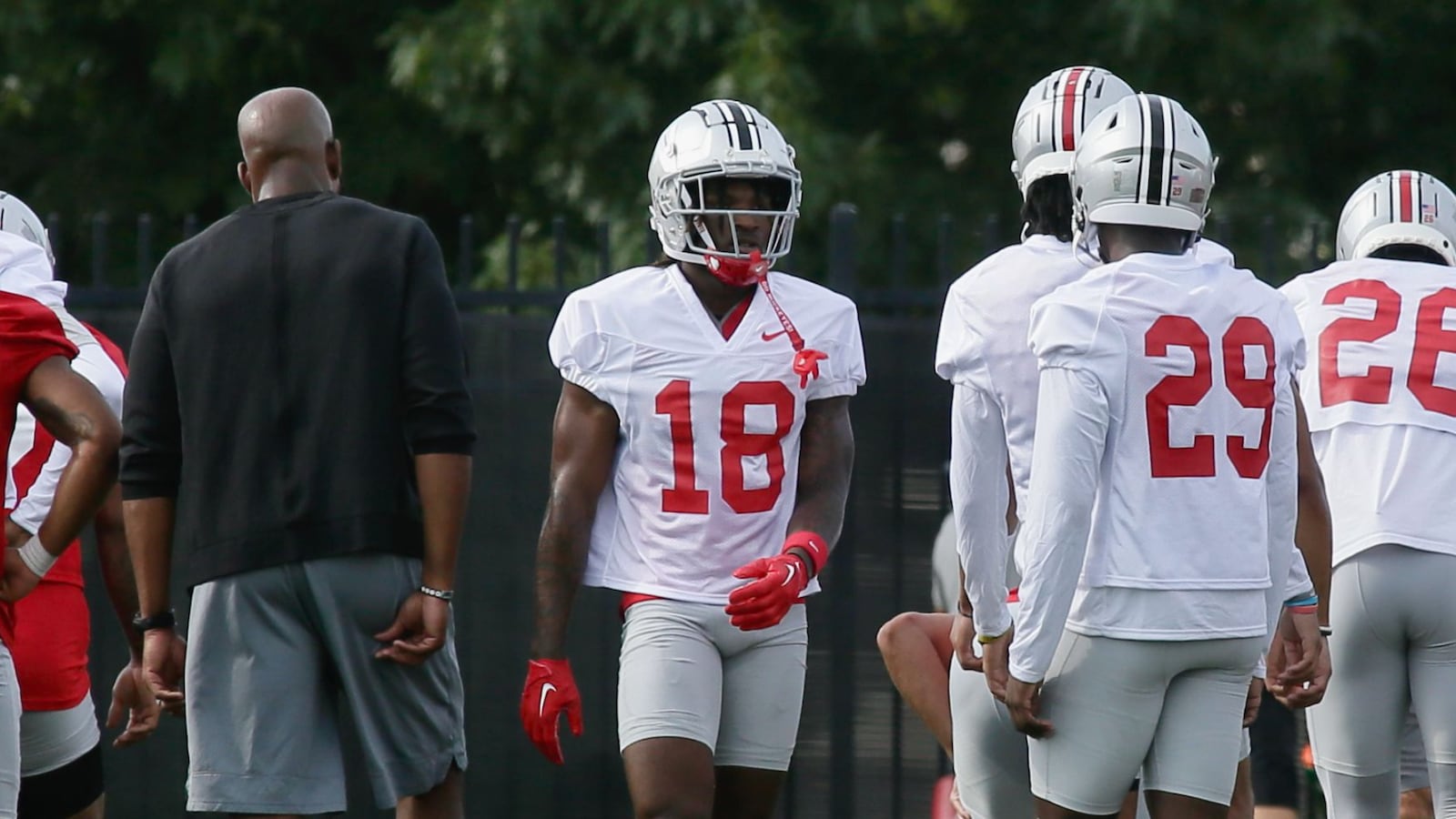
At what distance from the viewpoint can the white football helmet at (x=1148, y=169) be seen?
3.87 meters

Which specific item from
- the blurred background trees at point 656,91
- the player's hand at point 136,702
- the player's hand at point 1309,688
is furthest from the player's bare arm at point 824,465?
the blurred background trees at point 656,91

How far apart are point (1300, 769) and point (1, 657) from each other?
4213 millimetres

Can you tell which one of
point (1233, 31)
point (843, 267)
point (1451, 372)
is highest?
point (1233, 31)

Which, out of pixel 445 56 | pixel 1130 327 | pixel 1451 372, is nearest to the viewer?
pixel 1130 327

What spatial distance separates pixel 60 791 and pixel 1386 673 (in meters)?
3.25

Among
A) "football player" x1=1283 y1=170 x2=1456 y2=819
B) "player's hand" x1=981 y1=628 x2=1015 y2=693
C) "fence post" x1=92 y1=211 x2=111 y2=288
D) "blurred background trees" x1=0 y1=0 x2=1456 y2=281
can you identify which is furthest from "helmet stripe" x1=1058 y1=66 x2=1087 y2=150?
"blurred background trees" x1=0 y1=0 x2=1456 y2=281

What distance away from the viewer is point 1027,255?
4.22 m

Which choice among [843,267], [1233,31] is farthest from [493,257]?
[843,267]

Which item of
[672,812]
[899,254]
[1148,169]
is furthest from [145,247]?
[1148,169]

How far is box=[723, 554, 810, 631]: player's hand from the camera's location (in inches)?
164

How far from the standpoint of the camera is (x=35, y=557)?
4051 millimetres

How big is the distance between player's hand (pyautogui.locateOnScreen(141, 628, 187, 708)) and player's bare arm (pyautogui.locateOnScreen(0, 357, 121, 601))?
34 centimetres

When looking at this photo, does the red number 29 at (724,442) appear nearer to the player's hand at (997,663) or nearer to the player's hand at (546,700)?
the player's hand at (546,700)

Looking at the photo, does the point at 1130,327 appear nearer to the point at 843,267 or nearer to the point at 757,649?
the point at 757,649
